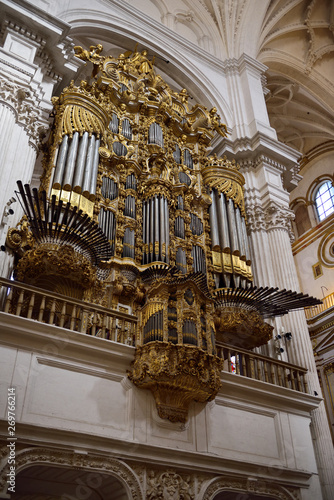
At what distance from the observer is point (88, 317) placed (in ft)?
25.7

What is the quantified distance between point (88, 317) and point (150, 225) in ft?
9.64

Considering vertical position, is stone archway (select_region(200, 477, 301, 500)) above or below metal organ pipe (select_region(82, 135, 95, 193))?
below

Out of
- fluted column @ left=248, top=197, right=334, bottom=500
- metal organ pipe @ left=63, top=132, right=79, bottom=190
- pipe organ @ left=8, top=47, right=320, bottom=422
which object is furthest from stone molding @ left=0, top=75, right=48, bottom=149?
fluted column @ left=248, top=197, right=334, bottom=500

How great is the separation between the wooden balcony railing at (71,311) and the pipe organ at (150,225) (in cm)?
26

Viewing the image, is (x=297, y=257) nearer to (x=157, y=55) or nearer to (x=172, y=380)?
(x=157, y=55)

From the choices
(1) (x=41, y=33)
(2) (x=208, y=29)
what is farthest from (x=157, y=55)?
(1) (x=41, y=33)

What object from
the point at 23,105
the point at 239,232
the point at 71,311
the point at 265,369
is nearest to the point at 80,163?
the point at 23,105

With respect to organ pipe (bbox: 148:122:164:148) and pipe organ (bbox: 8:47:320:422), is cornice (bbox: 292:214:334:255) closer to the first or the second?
pipe organ (bbox: 8:47:320:422)

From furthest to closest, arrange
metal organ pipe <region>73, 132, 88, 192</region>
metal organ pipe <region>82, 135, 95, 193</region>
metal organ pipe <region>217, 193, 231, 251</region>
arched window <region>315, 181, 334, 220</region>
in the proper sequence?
arched window <region>315, 181, 334, 220</region>
metal organ pipe <region>217, 193, 231, 251</region>
metal organ pipe <region>82, 135, 95, 193</region>
metal organ pipe <region>73, 132, 88, 192</region>

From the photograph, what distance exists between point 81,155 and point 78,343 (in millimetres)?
4187

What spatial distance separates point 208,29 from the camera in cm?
1756

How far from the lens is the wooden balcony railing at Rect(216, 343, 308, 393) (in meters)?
8.97

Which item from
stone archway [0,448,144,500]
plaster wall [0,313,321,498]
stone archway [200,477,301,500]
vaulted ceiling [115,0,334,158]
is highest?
vaulted ceiling [115,0,334,158]

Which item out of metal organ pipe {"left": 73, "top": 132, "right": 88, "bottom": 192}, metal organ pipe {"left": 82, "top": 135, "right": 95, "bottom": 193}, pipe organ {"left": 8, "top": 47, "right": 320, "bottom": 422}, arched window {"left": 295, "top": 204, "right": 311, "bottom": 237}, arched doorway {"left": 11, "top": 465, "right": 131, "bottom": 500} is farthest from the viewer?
arched window {"left": 295, "top": 204, "right": 311, "bottom": 237}
